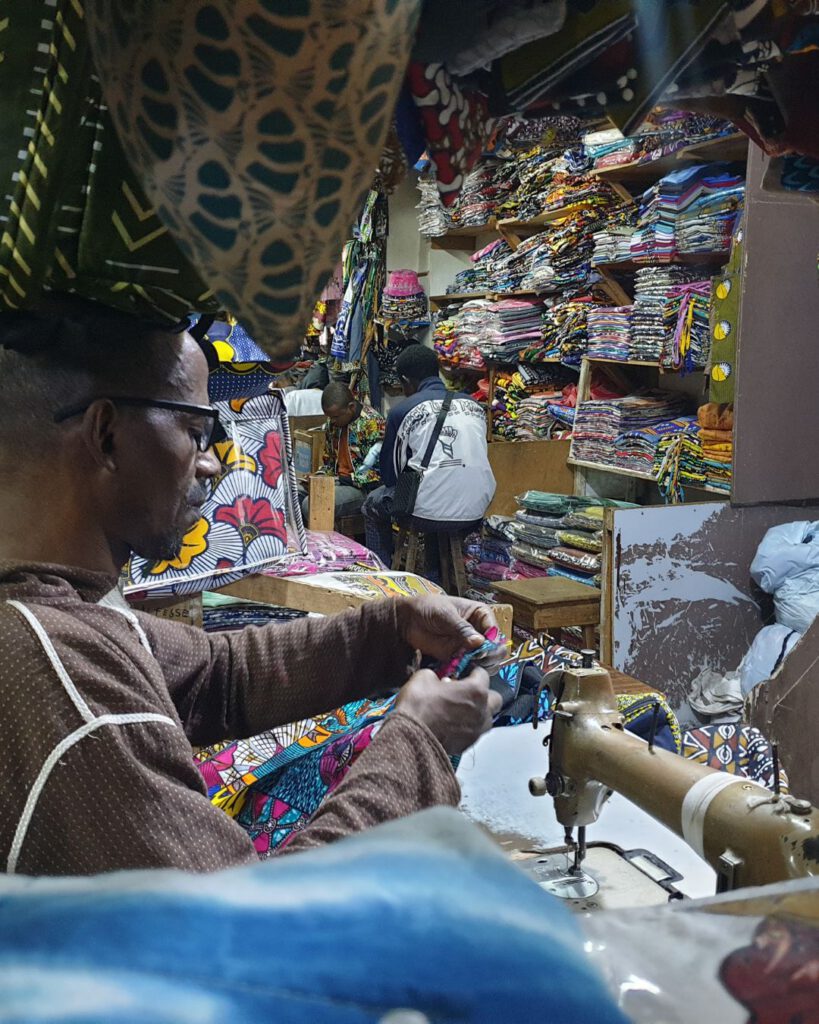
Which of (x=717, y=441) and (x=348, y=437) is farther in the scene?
(x=348, y=437)

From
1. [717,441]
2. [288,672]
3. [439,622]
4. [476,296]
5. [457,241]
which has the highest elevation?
[457,241]

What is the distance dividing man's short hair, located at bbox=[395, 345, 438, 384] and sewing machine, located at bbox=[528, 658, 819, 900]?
377 centimetres

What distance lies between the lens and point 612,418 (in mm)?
4398

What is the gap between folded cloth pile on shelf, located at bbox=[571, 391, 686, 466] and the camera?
14.0ft

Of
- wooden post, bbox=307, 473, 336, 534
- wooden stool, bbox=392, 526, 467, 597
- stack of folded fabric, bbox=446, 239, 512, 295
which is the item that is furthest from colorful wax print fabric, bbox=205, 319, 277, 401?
stack of folded fabric, bbox=446, 239, 512, 295

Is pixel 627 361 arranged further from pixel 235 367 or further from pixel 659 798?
pixel 659 798

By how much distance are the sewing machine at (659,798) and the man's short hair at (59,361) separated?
0.71 metres

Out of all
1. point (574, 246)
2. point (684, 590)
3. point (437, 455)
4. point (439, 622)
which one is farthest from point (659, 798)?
point (574, 246)

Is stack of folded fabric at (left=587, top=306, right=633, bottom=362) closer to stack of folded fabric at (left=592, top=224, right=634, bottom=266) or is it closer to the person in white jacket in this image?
stack of folded fabric at (left=592, top=224, right=634, bottom=266)

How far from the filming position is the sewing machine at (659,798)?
2.76 feet

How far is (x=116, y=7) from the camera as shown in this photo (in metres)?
0.54

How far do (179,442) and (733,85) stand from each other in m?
0.71

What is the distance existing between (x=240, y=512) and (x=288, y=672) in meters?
0.50

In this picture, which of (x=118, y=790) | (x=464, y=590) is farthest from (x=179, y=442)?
(x=464, y=590)
